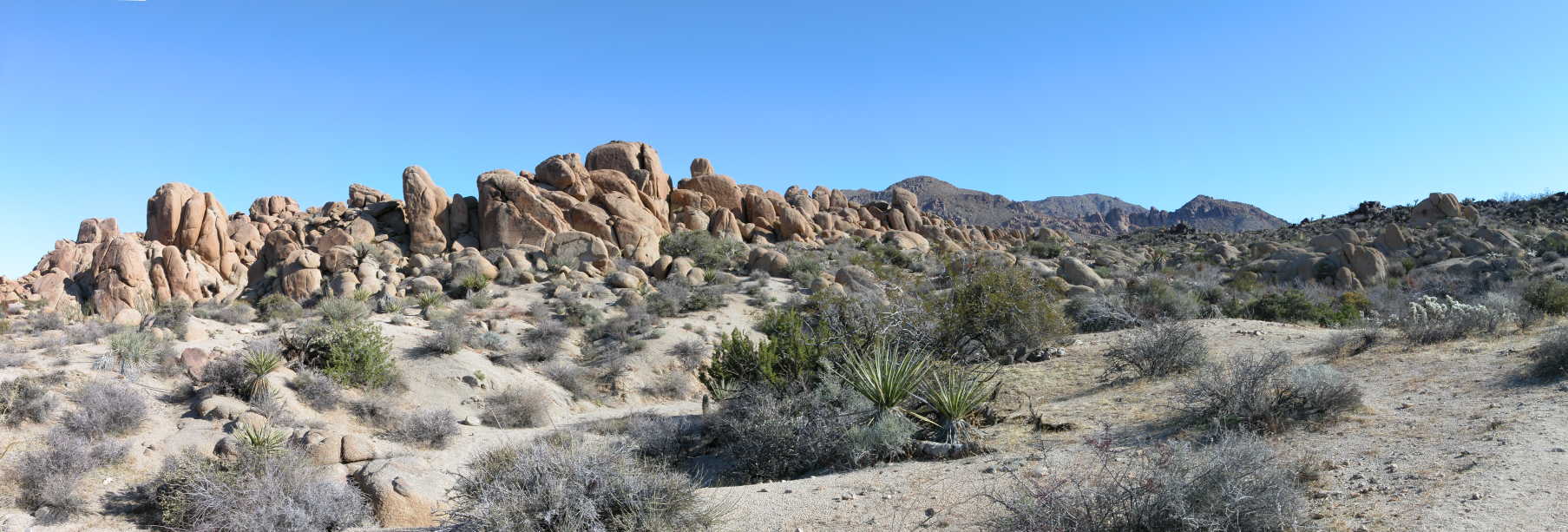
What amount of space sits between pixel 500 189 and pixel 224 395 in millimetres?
25026

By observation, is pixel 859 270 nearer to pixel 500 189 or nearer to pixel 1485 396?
pixel 500 189

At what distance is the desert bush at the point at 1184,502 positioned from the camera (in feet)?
15.5

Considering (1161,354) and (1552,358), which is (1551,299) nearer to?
(1552,358)

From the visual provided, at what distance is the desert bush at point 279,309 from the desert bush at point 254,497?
1441cm

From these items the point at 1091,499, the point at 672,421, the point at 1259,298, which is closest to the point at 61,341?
the point at 672,421

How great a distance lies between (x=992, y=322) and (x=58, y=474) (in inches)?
548

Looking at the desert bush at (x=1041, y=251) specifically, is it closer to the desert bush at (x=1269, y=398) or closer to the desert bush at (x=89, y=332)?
the desert bush at (x=1269, y=398)

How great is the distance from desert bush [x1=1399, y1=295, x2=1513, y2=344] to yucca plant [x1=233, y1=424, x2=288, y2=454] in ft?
53.6

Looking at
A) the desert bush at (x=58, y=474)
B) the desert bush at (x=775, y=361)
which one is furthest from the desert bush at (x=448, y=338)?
the desert bush at (x=58, y=474)

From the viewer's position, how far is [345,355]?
14273mm

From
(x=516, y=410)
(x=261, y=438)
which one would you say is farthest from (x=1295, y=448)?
(x=516, y=410)

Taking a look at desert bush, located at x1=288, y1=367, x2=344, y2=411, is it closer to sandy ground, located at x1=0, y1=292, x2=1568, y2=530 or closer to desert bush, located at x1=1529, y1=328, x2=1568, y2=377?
sandy ground, located at x1=0, y1=292, x2=1568, y2=530

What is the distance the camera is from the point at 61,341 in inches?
577

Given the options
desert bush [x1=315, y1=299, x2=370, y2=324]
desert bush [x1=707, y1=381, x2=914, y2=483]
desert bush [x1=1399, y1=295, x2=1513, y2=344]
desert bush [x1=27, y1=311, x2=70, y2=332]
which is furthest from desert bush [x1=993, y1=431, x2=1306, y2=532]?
desert bush [x1=27, y1=311, x2=70, y2=332]
